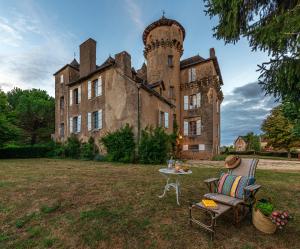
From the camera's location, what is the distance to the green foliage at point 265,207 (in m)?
3.32

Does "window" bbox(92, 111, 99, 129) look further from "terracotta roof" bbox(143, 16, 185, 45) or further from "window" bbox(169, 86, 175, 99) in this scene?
"terracotta roof" bbox(143, 16, 185, 45)

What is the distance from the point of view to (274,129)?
27797 mm

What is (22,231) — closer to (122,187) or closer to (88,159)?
(122,187)

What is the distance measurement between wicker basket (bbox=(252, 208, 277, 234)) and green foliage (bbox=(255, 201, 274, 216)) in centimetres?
7

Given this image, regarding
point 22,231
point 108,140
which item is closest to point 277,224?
point 22,231

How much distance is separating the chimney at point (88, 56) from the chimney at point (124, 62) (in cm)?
475

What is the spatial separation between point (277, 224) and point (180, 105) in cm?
2034

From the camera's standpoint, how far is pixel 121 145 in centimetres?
1380

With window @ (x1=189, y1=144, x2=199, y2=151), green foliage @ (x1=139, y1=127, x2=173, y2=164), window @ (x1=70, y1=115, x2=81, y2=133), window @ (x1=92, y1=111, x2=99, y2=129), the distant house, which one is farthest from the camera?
the distant house

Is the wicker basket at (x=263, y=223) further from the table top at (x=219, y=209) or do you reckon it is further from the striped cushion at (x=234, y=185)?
the table top at (x=219, y=209)

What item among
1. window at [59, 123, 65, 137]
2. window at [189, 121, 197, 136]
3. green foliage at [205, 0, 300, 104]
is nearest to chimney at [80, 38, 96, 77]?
window at [59, 123, 65, 137]

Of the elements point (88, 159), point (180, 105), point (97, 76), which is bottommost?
point (88, 159)

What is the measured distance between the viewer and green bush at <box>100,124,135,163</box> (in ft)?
44.5

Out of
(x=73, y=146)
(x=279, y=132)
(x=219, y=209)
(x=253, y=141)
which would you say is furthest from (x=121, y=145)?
(x=253, y=141)
